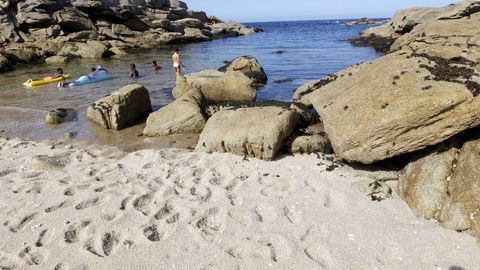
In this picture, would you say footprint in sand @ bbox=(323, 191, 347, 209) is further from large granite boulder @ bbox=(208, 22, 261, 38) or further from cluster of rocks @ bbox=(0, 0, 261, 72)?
large granite boulder @ bbox=(208, 22, 261, 38)

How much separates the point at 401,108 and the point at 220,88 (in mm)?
8334

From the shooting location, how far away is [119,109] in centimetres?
1135

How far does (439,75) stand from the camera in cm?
636

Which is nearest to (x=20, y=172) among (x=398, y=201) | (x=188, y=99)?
(x=188, y=99)

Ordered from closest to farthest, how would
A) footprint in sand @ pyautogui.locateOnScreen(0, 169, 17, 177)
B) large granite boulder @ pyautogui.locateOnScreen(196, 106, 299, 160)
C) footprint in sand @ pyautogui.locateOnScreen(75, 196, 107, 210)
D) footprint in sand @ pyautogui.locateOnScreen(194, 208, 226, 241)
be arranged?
footprint in sand @ pyautogui.locateOnScreen(194, 208, 226, 241) < footprint in sand @ pyautogui.locateOnScreen(75, 196, 107, 210) < footprint in sand @ pyautogui.locateOnScreen(0, 169, 17, 177) < large granite boulder @ pyautogui.locateOnScreen(196, 106, 299, 160)

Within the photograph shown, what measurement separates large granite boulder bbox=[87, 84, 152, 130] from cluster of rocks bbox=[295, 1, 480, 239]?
6350mm

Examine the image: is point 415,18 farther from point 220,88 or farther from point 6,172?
point 6,172

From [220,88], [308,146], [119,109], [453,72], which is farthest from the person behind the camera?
[220,88]

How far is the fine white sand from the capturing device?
4895mm

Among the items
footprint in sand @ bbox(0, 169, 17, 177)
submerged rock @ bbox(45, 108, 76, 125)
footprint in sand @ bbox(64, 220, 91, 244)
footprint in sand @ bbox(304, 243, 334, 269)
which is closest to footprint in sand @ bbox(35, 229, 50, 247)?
footprint in sand @ bbox(64, 220, 91, 244)

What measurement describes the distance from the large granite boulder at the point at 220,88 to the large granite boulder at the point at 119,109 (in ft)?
6.61

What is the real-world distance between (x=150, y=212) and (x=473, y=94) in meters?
5.11

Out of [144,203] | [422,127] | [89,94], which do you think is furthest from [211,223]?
[89,94]

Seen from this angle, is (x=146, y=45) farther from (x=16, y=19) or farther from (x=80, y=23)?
(x=16, y=19)
